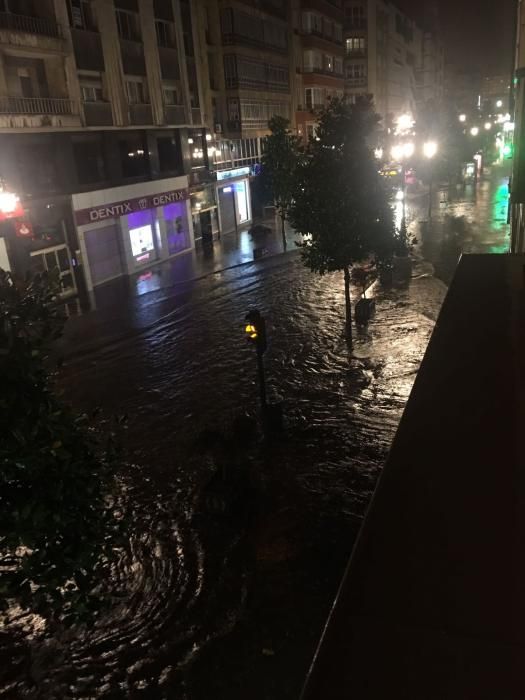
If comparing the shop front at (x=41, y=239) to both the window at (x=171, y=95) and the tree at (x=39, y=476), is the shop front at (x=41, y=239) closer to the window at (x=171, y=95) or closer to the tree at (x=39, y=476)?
the window at (x=171, y=95)

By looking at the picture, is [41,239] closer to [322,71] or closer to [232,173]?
[232,173]

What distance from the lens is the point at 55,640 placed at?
7.95 m

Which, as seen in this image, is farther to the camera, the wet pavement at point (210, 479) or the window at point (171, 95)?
the window at point (171, 95)

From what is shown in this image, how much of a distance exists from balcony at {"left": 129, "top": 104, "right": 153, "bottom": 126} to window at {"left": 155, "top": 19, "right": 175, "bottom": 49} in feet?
12.9

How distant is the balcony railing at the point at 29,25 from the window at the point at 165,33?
8.17m

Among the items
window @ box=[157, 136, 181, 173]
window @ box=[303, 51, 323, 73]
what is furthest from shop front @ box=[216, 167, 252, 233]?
window @ box=[303, 51, 323, 73]

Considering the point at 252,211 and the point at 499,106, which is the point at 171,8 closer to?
the point at 252,211

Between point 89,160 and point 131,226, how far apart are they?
433 cm

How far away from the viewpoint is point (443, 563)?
3471mm

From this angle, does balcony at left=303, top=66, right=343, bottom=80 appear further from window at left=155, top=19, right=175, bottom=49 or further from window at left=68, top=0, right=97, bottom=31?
window at left=68, top=0, right=97, bottom=31

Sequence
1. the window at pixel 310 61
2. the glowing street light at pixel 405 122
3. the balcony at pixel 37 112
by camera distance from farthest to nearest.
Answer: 1. the window at pixel 310 61
2. the glowing street light at pixel 405 122
3. the balcony at pixel 37 112

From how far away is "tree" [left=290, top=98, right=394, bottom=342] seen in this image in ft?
55.8

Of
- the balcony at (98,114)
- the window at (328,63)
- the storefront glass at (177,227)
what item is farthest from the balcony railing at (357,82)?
the balcony at (98,114)

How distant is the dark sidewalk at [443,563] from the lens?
2.73 metres
